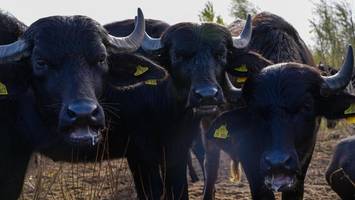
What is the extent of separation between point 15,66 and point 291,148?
2235 millimetres

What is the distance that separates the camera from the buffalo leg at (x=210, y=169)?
8109mm

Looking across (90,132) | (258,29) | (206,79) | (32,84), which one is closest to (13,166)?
(32,84)

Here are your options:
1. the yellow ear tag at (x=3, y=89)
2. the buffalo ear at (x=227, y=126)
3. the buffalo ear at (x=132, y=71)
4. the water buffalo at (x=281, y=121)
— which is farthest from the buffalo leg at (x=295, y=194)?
the yellow ear tag at (x=3, y=89)

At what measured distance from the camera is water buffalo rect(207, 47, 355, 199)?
16.6 ft

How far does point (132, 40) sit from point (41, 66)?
0.92 meters

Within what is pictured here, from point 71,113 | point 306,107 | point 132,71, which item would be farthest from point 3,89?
point 306,107

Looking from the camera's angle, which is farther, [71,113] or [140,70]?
[140,70]

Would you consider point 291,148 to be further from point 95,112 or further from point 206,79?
point 95,112

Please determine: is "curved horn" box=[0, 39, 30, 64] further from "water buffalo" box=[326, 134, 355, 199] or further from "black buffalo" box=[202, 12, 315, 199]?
"water buffalo" box=[326, 134, 355, 199]

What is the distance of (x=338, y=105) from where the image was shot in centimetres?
554

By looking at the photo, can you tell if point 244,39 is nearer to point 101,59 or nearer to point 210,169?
point 101,59

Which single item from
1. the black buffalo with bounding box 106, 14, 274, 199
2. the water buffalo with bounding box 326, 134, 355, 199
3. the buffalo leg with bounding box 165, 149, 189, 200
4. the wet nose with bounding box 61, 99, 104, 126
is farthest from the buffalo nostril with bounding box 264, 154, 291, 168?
the water buffalo with bounding box 326, 134, 355, 199

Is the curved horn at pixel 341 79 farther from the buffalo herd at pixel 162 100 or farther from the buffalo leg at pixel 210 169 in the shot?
the buffalo leg at pixel 210 169

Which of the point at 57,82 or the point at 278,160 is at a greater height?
the point at 57,82
